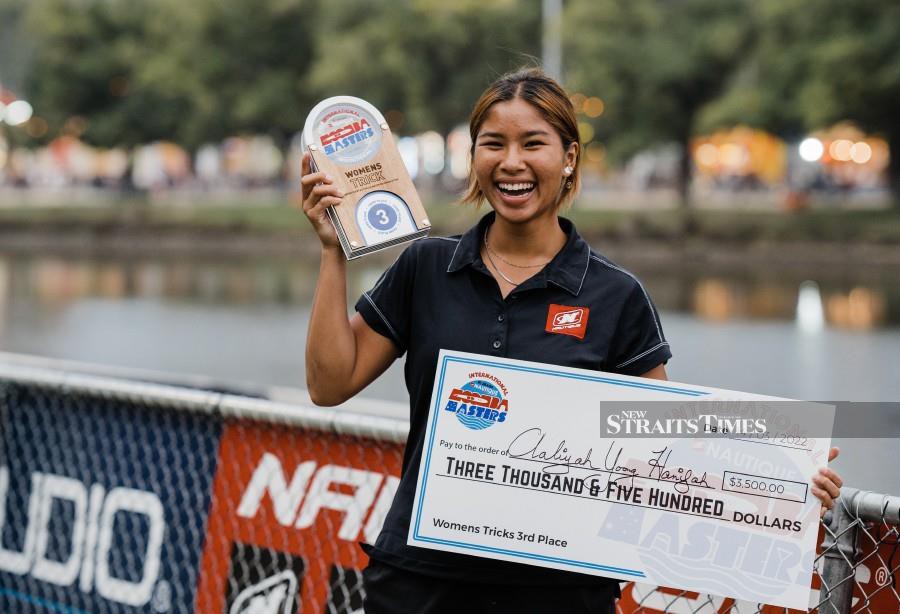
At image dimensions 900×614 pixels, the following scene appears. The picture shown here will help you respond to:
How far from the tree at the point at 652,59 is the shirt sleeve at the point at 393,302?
99.6 ft

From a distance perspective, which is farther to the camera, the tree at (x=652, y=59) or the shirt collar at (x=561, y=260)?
the tree at (x=652, y=59)

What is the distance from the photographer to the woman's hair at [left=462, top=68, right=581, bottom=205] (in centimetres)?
245

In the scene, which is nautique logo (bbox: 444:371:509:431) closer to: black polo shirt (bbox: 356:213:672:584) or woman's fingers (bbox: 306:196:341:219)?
black polo shirt (bbox: 356:213:672:584)

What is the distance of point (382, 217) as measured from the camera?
2.48 m

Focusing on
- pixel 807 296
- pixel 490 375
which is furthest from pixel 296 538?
pixel 807 296

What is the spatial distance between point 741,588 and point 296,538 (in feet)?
4.77

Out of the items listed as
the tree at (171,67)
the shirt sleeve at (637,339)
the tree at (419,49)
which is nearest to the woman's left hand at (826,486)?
the shirt sleeve at (637,339)

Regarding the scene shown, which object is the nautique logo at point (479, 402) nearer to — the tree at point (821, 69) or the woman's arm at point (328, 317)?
the woman's arm at point (328, 317)

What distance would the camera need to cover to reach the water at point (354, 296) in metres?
12.4

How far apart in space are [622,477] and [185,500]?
1658mm

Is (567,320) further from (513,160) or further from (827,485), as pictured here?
(827,485)

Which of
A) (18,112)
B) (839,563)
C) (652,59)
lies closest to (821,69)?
(652,59)

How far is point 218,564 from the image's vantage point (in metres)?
3.58

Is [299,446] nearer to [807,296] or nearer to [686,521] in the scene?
[686,521]
